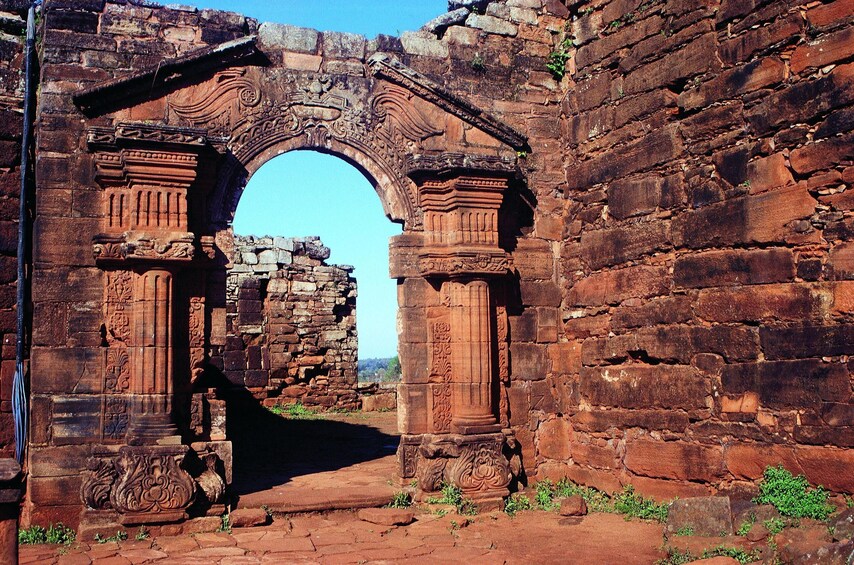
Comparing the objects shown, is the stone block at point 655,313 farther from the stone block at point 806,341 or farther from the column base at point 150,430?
the column base at point 150,430

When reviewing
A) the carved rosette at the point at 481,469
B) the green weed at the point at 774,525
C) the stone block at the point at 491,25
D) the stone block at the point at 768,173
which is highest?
the stone block at the point at 491,25

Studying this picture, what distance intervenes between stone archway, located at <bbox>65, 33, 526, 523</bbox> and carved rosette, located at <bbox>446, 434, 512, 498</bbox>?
15 millimetres

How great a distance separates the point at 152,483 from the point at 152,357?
111 cm

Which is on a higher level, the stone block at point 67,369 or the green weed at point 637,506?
the stone block at point 67,369

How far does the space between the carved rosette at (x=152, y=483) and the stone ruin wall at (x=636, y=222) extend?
49 centimetres

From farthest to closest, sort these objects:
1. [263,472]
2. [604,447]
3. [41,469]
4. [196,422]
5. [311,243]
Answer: [311,243], [263,472], [604,447], [196,422], [41,469]

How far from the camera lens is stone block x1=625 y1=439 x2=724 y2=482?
7.44 meters

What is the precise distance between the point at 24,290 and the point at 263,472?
3.62 metres

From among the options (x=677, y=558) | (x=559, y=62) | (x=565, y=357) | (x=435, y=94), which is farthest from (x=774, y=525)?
(x=559, y=62)

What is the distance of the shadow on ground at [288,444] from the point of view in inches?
393

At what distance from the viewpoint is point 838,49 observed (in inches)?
257

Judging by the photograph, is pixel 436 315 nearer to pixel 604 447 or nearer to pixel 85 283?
pixel 604 447

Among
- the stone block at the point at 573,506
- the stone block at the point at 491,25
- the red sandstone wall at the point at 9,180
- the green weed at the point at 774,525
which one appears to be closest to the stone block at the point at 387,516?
the stone block at the point at 573,506

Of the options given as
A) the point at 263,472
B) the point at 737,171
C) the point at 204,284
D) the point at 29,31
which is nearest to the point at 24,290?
the point at 204,284
